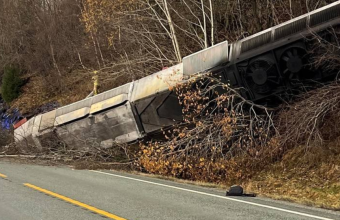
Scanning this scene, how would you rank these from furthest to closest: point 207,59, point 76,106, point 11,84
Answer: point 11,84, point 76,106, point 207,59

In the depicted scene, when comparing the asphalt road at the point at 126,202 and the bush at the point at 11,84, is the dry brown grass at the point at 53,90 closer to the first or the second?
the bush at the point at 11,84

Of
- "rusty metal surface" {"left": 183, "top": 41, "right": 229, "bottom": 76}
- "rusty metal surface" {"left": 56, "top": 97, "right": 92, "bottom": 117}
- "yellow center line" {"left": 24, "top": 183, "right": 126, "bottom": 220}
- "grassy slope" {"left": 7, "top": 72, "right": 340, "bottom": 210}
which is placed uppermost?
"rusty metal surface" {"left": 183, "top": 41, "right": 229, "bottom": 76}

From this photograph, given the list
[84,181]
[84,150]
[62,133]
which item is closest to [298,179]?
[84,181]

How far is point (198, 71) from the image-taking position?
11930 mm

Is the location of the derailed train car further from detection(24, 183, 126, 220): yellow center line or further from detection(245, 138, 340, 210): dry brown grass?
detection(24, 183, 126, 220): yellow center line

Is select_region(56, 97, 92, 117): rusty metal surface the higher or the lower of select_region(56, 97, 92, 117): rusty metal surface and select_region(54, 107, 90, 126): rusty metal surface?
the higher

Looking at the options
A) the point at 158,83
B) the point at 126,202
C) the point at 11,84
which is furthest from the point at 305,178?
the point at 11,84

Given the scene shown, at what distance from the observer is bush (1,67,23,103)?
29328 mm

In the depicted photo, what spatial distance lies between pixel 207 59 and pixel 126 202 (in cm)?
577

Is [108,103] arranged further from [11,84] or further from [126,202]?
[11,84]

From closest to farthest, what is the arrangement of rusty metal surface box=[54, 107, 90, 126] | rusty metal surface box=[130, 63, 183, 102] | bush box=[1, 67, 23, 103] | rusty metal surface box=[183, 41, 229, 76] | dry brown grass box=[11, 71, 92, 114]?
rusty metal surface box=[183, 41, 229, 76] → rusty metal surface box=[130, 63, 183, 102] → rusty metal surface box=[54, 107, 90, 126] → dry brown grass box=[11, 71, 92, 114] → bush box=[1, 67, 23, 103]

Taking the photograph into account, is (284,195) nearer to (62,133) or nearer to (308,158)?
(308,158)

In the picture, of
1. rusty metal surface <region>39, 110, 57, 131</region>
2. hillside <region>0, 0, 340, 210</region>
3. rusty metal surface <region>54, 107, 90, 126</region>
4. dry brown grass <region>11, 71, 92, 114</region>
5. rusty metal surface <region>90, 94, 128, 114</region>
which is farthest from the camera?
dry brown grass <region>11, 71, 92, 114</region>

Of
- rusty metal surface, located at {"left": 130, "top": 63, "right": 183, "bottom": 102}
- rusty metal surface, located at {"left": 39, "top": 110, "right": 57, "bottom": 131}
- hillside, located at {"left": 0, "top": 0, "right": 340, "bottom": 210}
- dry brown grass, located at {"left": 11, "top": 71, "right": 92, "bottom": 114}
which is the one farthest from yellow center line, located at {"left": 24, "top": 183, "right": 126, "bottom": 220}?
dry brown grass, located at {"left": 11, "top": 71, "right": 92, "bottom": 114}
